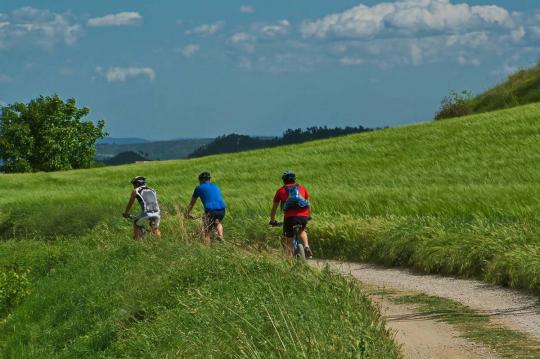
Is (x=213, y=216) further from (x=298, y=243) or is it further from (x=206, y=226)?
(x=298, y=243)

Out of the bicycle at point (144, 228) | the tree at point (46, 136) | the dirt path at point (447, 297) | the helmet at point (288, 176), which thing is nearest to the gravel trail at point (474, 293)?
the dirt path at point (447, 297)

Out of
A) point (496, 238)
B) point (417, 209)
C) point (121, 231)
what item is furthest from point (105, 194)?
point (496, 238)

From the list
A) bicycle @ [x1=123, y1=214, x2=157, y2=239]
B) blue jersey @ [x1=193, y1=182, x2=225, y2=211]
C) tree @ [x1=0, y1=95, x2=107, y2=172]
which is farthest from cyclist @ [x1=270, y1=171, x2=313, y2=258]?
tree @ [x1=0, y1=95, x2=107, y2=172]

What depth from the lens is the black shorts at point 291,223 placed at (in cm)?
1777

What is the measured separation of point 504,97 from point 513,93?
477 millimetres

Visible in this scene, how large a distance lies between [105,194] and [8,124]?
168 feet

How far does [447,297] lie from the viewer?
50.4 feet

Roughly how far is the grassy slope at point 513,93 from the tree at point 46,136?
39.0 m

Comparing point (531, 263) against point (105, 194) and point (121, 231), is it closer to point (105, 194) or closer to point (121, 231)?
point (121, 231)

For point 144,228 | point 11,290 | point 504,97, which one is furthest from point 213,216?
point 504,97

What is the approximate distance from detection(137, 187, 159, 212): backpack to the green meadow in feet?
2.66

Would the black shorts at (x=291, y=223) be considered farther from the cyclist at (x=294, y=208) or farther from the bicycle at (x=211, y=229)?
the bicycle at (x=211, y=229)

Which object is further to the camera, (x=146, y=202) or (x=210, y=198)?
(x=146, y=202)

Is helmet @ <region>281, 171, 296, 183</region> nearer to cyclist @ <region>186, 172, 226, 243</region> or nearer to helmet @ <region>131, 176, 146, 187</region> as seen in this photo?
cyclist @ <region>186, 172, 226, 243</region>
